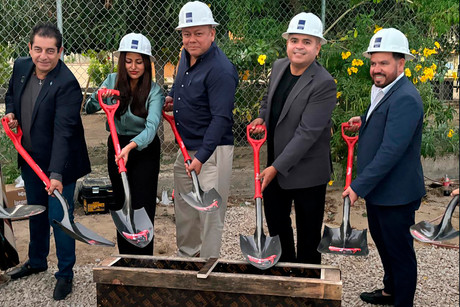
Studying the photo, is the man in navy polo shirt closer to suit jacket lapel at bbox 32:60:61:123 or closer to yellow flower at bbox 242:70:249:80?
suit jacket lapel at bbox 32:60:61:123

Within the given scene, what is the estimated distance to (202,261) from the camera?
3215mm

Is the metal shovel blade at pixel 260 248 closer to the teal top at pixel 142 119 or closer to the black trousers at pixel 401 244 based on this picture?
the black trousers at pixel 401 244

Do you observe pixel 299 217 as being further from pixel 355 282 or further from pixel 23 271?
pixel 23 271

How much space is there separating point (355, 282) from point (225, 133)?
1488mm

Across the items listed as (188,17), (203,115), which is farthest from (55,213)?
(188,17)

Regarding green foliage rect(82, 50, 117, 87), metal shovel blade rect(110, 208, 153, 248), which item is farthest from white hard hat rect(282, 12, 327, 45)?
green foliage rect(82, 50, 117, 87)

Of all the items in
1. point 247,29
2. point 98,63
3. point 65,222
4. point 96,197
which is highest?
point 247,29

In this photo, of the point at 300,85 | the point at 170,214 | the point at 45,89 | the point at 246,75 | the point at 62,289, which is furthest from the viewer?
the point at 246,75

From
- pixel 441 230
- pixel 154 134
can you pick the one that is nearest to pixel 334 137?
pixel 154 134

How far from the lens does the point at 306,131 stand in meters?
3.12

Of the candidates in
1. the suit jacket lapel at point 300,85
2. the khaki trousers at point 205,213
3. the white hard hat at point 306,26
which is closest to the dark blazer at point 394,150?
the suit jacket lapel at point 300,85

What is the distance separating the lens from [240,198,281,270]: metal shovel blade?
3076 millimetres

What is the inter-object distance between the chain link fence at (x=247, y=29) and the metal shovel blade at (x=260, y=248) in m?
2.62

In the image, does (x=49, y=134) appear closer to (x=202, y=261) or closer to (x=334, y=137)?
(x=202, y=261)
